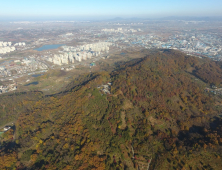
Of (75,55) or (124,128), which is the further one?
(75,55)

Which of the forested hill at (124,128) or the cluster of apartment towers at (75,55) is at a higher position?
the cluster of apartment towers at (75,55)

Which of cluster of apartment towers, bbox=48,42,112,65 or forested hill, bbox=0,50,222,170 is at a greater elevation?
cluster of apartment towers, bbox=48,42,112,65

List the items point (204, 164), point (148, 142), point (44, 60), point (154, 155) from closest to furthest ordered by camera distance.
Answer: point (204, 164), point (154, 155), point (148, 142), point (44, 60)

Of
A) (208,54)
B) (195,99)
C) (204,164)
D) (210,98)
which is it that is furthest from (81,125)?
(208,54)

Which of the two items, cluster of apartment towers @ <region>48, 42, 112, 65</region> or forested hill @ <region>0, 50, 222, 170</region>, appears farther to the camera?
cluster of apartment towers @ <region>48, 42, 112, 65</region>

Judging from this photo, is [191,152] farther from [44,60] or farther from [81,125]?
[44,60]

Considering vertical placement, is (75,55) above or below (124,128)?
above

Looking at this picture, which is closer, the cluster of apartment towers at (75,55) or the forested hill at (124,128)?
the forested hill at (124,128)

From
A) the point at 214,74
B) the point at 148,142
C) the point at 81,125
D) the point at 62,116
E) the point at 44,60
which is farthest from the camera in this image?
the point at 44,60
